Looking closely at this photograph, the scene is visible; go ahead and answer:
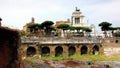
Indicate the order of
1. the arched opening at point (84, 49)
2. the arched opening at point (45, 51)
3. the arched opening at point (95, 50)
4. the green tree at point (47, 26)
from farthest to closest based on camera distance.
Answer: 1. the green tree at point (47, 26)
2. the arched opening at point (84, 49)
3. the arched opening at point (95, 50)
4. the arched opening at point (45, 51)

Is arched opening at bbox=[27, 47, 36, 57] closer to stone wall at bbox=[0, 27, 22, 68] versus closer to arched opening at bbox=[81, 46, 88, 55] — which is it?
arched opening at bbox=[81, 46, 88, 55]

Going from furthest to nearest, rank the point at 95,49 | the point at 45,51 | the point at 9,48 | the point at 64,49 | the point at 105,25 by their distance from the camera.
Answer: the point at 105,25
the point at 95,49
the point at 64,49
the point at 45,51
the point at 9,48

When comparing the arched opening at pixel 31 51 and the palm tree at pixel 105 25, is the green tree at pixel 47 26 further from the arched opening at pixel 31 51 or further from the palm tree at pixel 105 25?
the arched opening at pixel 31 51

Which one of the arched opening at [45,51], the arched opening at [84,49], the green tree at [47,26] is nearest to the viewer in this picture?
the arched opening at [45,51]

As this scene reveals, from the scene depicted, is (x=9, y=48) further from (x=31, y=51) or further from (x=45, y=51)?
(x=45, y=51)

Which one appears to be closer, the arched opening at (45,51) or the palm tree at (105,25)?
the arched opening at (45,51)

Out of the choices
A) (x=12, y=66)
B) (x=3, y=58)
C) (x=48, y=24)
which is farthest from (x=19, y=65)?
(x=48, y=24)

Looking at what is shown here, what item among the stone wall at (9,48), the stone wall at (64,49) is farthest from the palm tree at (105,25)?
the stone wall at (9,48)

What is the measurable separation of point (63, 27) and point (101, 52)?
963 inches

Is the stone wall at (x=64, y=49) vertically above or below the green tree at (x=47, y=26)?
below

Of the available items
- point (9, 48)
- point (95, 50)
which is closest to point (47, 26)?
point (95, 50)

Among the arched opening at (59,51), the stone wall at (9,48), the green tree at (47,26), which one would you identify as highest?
the green tree at (47,26)

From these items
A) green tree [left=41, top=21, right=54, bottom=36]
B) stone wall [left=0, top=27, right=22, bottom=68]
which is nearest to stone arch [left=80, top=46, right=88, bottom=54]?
green tree [left=41, top=21, right=54, bottom=36]

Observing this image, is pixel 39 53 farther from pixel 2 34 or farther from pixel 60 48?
pixel 2 34
